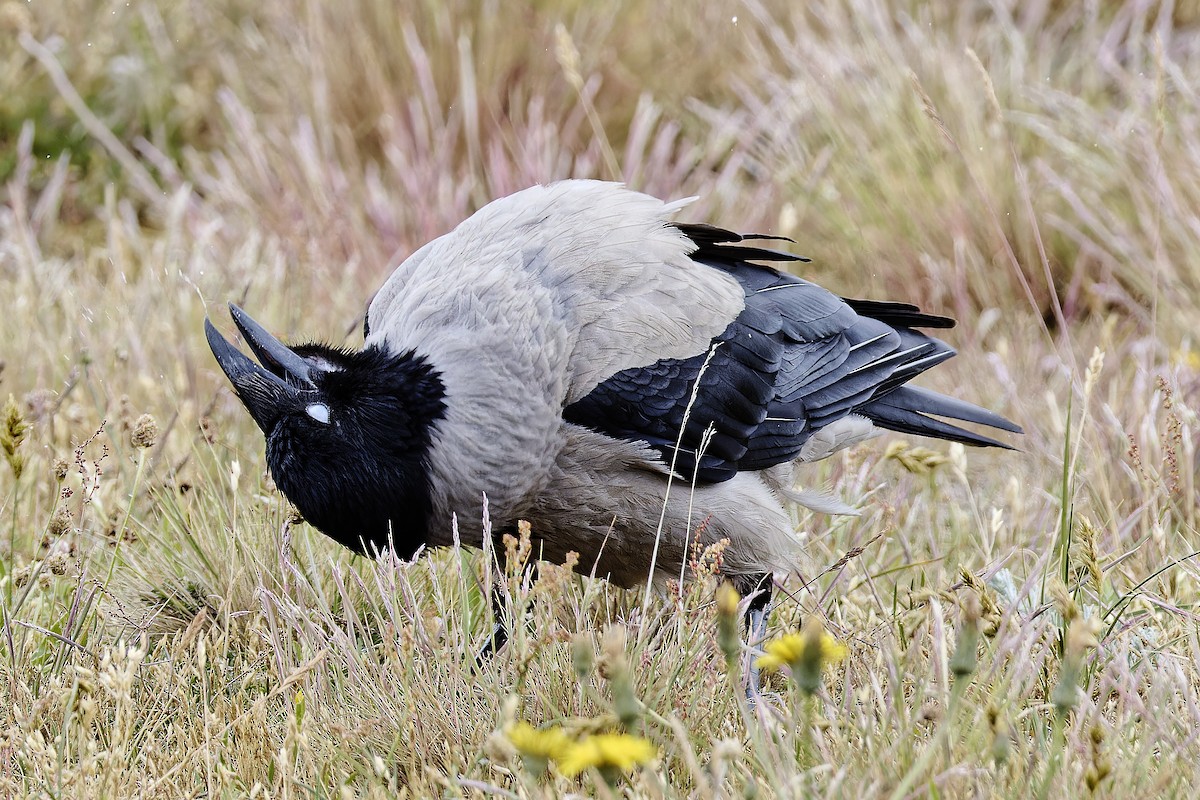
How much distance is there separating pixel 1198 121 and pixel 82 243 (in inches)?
173

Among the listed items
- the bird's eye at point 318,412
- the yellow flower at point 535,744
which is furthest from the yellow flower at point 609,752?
the bird's eye at point 318,412

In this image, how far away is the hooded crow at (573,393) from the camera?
2533 mm

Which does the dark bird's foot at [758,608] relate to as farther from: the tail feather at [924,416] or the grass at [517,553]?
the tail feather at [924,416]

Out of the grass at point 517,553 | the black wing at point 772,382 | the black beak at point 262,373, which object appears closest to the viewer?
the grass at point 517,553

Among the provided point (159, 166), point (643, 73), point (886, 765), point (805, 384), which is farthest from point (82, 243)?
point (886, 765)

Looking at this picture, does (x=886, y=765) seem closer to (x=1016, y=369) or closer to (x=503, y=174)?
(x=1016, y=369)

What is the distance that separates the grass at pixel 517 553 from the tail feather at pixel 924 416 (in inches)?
3.1

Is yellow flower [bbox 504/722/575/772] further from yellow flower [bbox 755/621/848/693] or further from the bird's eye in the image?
the bird's eye

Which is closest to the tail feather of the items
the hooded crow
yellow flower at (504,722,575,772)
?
the hooded crow

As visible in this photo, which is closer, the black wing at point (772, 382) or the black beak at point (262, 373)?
the black beak at point (262, 373)

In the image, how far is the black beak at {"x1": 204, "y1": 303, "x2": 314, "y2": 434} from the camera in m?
2.46

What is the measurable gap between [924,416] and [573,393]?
1.08 meters

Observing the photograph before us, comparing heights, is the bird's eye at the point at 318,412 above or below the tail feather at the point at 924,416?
above

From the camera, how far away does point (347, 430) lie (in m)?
2.52
